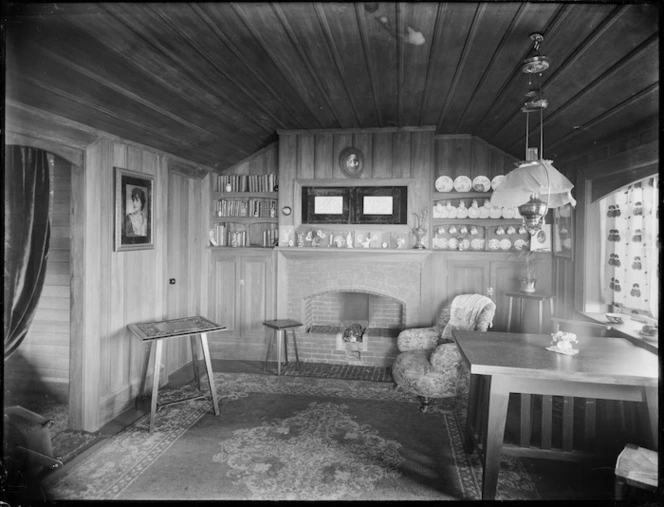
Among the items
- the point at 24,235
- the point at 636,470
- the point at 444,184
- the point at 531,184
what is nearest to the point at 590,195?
the point at 444,184

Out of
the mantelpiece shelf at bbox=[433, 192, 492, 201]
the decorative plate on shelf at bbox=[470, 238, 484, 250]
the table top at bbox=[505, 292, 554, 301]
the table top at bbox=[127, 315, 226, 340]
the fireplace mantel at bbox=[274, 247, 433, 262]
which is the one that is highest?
the mantelpiece shelf at bbox=[433, 192, 492, 201]

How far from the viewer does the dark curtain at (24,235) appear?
10.1 feet

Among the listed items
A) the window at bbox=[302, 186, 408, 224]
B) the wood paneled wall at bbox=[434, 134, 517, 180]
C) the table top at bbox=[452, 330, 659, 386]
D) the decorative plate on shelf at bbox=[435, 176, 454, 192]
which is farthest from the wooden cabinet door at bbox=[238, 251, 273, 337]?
the table top at bbox=[452, 330, 659, 386]

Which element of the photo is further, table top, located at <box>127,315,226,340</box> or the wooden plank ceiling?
table top, located at <box>127,315,226,340</box>

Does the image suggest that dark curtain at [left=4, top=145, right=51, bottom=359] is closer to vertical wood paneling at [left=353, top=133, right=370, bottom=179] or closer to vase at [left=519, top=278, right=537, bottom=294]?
vertical wood paneling at [left=353, top=133, right=370, bottom=179]

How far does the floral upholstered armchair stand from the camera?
427 centimetres

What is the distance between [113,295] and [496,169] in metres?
4.61

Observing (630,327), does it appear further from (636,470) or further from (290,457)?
(290,457)

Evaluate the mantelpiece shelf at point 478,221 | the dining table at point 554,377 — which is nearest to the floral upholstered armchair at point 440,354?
the mantelpiece shelf at point 478,221

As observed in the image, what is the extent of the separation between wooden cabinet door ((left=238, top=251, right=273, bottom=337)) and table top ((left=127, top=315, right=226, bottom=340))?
1519 millimetres

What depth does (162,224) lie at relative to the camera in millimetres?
4824

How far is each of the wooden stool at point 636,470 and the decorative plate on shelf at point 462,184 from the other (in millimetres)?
3658

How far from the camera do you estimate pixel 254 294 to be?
5.96 m

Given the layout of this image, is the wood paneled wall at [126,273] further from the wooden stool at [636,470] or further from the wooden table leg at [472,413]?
the wooden stool at [636,470]
